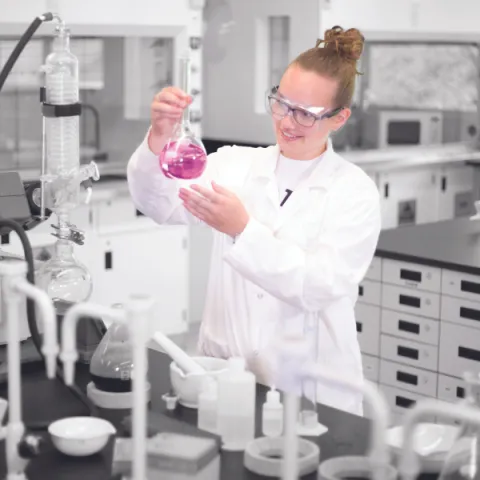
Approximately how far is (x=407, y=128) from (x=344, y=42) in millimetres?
3819

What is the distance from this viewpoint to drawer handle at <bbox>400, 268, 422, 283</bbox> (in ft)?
11.3

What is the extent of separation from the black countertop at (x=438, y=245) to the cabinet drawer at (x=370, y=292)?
121 millimetres

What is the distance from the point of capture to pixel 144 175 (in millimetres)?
2129

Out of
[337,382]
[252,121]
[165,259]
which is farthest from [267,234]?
[252,121]

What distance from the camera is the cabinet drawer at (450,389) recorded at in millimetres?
3365

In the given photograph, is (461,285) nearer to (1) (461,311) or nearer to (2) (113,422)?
(1) (461,311)

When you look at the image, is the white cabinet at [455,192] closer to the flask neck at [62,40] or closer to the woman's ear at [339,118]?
the woman's ear at [339,118]

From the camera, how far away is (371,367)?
3.66m

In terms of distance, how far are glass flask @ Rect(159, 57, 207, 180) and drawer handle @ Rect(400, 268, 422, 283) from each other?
5.60 ft

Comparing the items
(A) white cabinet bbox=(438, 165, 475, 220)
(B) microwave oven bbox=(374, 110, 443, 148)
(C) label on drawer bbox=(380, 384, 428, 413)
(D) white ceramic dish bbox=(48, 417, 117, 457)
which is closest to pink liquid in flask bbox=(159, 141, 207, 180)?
(D) white ceramic dish bbox=(48, 417, 117, 457)

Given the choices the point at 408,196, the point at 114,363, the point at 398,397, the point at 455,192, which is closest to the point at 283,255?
the point at 114,363

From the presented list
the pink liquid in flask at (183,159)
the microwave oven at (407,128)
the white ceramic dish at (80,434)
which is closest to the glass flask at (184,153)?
the pink liquid in flask at (183,159)

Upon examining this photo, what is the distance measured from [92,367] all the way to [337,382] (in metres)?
0.81

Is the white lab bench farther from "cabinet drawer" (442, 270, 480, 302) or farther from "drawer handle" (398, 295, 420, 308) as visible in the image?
"cabinet drawer" (442, 270, 480, 302)
